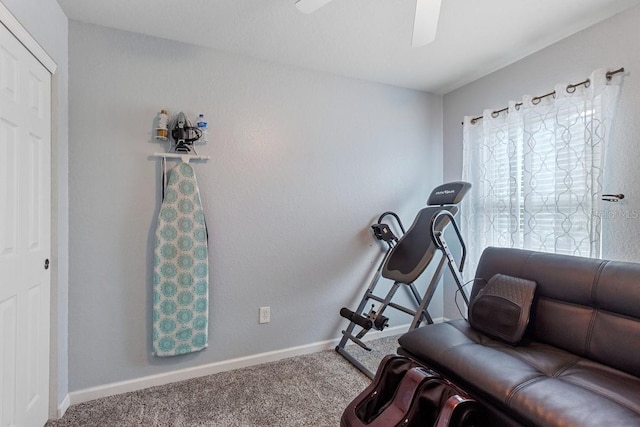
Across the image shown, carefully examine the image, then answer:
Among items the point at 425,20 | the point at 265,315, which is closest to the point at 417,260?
the point at 265,315

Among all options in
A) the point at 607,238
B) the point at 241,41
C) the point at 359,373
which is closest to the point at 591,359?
the point at 607,238

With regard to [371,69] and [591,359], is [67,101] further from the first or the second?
[591,359]

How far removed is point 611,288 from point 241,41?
8.46 ft

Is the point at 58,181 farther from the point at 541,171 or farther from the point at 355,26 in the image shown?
the point at 541,171

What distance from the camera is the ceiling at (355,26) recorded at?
1.79 m

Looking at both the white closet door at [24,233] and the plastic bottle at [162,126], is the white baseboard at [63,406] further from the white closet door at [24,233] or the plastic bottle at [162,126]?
the plastic bottle at [162,126]

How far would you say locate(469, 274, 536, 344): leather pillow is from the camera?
1642 mm

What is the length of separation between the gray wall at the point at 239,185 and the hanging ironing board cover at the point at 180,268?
0.11 meters

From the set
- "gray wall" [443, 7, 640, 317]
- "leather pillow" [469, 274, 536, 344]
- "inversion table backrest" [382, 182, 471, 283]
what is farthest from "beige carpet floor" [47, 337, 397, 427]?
"gray wall" [443, 7, 640, 317]

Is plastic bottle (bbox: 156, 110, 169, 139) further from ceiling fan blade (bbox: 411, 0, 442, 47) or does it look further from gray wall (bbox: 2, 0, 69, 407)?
ceiling fan blade (bbox: 411, 0, 442, 47)

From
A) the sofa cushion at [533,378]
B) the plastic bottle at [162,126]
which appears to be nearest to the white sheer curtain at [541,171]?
the sofa cushion at [533,378]

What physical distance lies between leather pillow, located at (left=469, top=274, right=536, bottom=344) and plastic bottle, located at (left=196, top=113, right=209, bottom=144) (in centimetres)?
206

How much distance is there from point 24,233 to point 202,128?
44.2 inches

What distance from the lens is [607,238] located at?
6.17 feet
